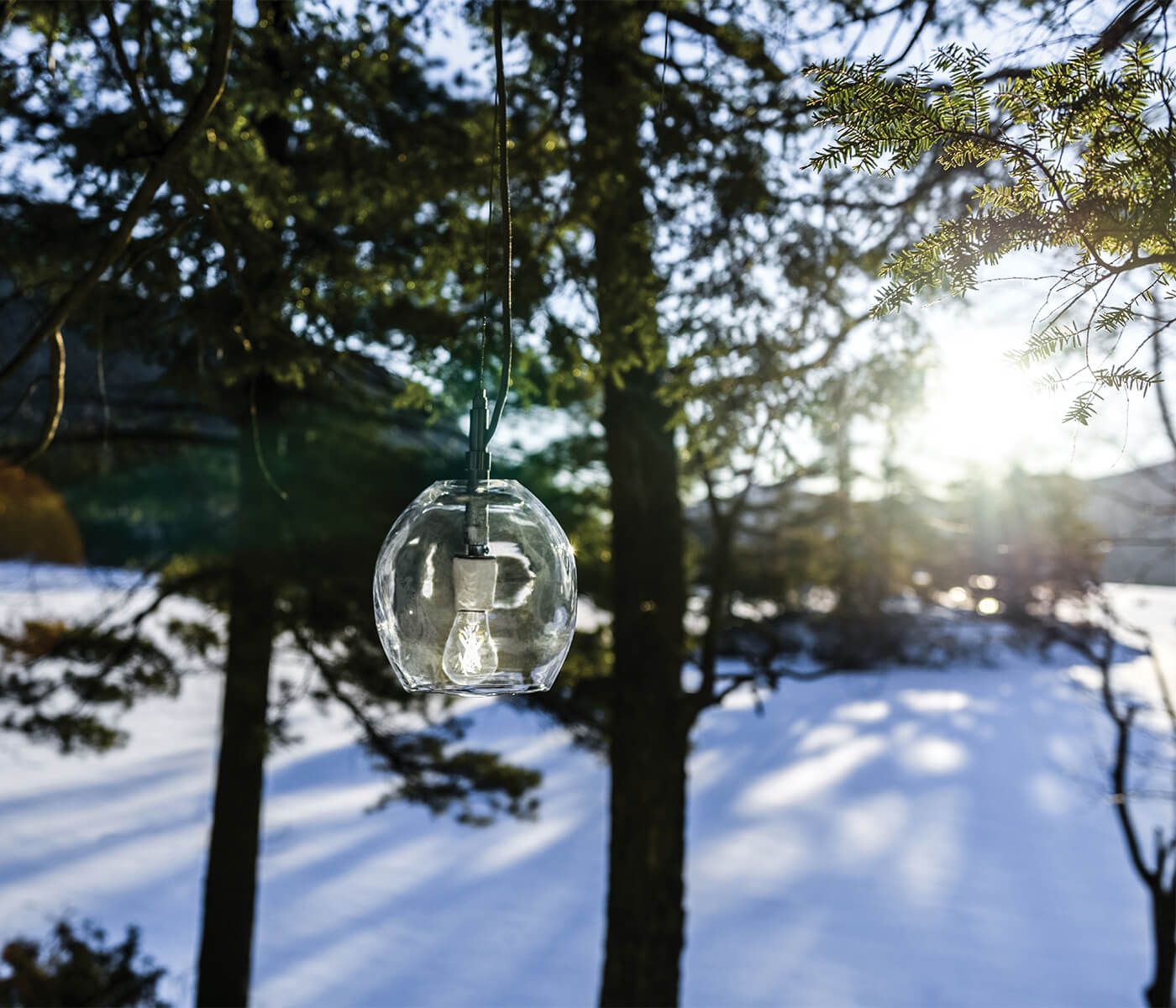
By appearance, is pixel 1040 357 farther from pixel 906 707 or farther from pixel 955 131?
pixel 906 707

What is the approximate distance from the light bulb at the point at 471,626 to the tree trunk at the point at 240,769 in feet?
15.5

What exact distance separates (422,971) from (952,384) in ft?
24.0

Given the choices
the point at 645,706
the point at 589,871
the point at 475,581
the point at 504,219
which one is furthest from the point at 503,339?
the point at 589,871

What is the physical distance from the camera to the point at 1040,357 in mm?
1088

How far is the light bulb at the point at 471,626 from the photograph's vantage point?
96cm

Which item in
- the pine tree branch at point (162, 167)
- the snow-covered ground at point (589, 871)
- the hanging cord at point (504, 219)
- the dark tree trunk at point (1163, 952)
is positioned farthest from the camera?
the snow-covered ground at point (589, 871)

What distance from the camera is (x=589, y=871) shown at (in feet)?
35.5

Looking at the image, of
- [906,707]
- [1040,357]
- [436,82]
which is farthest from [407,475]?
[906,707]

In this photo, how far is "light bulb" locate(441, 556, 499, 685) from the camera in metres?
0.96

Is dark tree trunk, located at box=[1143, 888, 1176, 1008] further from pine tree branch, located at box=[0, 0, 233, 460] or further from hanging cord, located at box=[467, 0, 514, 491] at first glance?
pine tree branch, located at box=[0, 0, 233, 460]

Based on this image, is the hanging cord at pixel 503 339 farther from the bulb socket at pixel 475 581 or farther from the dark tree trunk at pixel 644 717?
the dark tree trunk at pixel 644 717

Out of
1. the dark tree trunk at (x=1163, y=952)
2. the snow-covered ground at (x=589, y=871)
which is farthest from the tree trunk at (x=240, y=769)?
the dark tree trunk at (x=1163, y=952)

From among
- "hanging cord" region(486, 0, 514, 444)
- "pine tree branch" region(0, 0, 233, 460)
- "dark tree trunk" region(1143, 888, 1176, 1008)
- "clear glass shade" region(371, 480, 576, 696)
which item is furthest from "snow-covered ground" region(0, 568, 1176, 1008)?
"hanging cord" region(486, 0, 514, 444)

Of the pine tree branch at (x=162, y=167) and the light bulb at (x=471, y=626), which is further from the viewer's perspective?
the pine tree branch at (x=162, y=167)
